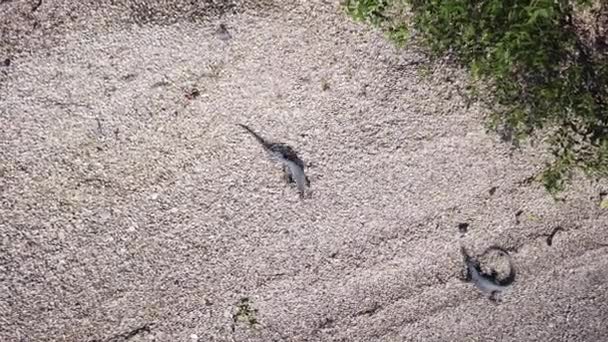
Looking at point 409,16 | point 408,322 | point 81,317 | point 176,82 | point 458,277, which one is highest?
point 409,16

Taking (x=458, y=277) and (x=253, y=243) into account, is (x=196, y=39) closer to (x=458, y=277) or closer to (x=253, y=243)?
(x=253, y=243)

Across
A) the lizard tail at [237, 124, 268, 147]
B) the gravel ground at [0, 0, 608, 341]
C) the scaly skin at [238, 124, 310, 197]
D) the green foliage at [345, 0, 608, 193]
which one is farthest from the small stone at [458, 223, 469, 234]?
the lizard tail at [237, 124, 268, 147]

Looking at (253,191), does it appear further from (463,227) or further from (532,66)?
(532,66)

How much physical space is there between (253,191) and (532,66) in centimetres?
134

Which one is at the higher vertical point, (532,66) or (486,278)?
(532,66)

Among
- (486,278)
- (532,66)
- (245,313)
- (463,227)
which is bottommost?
(245,313)

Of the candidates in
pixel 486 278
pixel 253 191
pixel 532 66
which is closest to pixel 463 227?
pixel 486 278

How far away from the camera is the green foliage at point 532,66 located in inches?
119

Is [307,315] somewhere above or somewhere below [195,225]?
below

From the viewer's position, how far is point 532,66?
3.18 m

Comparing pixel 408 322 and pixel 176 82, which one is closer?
pixel 176 82

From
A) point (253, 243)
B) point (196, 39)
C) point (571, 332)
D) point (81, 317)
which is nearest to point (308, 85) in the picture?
point (196, 39)

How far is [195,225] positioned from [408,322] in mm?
1060

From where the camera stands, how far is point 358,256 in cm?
325
